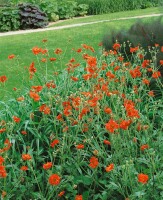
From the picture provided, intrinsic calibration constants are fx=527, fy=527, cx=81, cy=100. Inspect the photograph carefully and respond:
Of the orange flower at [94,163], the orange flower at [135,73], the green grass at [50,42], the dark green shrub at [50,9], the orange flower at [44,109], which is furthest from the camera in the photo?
the dark green shrub at [50,9]

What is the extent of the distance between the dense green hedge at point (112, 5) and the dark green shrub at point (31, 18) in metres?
3.86

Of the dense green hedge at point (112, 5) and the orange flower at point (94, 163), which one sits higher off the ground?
the orange flower at point (94, 163)

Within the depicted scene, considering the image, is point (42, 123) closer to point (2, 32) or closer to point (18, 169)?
point (18, 169)

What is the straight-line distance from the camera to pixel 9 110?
481 centimetres

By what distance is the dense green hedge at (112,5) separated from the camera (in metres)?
18.4

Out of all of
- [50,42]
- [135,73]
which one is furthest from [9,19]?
[135,73]

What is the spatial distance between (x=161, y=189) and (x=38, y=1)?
14609 millimetres

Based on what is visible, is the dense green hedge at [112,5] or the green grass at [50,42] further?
the dense green hedge at [112,5]

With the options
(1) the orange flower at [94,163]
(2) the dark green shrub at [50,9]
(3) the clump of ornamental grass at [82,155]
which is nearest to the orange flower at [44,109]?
(3) the clump of ornamental grass at [82,155]

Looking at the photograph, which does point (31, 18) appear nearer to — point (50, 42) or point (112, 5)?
point (50, 42)

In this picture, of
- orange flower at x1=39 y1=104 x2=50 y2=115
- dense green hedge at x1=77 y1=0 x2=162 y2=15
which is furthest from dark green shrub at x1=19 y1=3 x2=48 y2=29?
orange flower at x1=39 y1=104 x2=50 y2=115

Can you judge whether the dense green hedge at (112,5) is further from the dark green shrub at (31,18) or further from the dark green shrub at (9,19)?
the dark green shrub at (9,19)

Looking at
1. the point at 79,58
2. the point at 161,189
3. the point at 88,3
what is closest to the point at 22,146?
the point at 161,189

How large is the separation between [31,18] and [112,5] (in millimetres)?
5068
